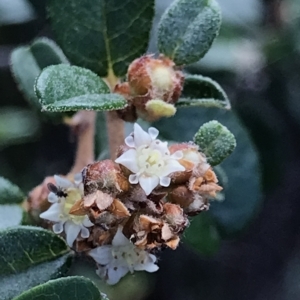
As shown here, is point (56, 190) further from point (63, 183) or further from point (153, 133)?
point (153, 133)

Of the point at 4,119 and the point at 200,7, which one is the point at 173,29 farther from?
the point at 4,119

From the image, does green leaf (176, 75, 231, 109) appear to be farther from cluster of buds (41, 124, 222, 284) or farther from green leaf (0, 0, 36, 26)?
green leaf (0, 0, 36, 26)

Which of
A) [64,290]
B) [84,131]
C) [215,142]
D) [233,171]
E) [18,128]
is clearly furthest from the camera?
[18,128]

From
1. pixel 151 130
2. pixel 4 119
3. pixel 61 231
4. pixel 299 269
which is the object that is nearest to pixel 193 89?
pixel 151 130

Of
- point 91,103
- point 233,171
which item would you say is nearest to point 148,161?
point 91,103

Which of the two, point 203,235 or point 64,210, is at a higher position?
point 64,210

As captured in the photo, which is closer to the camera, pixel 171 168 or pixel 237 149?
pixel 171 168
